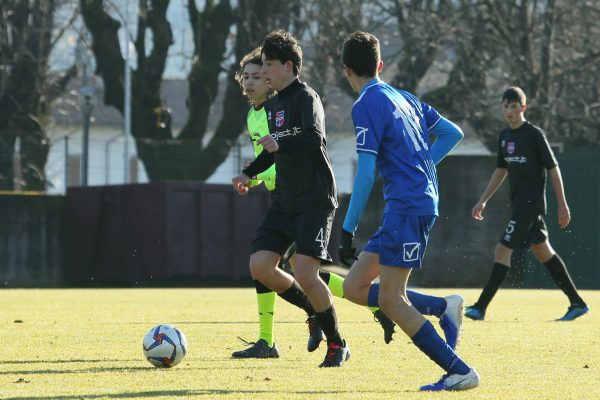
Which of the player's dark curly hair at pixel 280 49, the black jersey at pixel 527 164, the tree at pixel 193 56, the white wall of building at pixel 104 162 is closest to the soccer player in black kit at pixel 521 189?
the black jersey at pixel 527 164

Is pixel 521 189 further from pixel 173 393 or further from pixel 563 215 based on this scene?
pixel 173 393

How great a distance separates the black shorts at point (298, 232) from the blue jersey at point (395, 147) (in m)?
1.17

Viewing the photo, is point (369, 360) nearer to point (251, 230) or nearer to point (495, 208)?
point (495, 208)

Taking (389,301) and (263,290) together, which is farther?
A: (263,290)

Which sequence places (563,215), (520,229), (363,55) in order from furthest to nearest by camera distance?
1. (520,229)
2. (563,215)
3. (363,55)

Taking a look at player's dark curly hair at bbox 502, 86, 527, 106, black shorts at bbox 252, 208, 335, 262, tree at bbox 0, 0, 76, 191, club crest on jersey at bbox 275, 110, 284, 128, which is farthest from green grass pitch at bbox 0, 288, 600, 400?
tree at bbox 0, 0, 76, 191

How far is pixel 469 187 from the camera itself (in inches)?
879

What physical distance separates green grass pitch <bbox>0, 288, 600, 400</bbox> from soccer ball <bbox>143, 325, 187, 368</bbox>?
0.08 metres


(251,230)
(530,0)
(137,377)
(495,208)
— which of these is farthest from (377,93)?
(530,0)

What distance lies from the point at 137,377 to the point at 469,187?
15655mm

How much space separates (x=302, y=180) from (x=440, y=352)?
1896 millimetres

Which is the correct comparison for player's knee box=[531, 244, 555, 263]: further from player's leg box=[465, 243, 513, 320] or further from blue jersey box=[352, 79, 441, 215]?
blue jersey box=[352, 79, 441, 215]

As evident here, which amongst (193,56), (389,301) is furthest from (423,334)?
(193,56)

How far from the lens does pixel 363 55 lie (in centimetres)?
682
